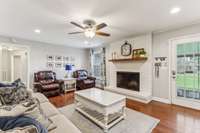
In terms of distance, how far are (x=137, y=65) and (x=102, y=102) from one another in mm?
2609

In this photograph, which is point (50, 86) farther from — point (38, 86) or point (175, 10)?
point (175, 10)

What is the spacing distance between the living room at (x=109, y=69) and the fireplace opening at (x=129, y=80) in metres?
0.04

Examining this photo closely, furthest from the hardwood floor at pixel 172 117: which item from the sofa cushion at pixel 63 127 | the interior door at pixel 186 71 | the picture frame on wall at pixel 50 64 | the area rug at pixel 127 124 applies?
the picture frame on wall at pixel 50 64

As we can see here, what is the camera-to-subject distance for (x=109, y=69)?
5.75 meters

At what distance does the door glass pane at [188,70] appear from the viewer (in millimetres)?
3188

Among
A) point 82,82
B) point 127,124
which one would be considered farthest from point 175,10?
point 82,82

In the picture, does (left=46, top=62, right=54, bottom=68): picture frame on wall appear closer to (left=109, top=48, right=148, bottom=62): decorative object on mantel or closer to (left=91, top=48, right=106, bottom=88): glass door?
(left=91, top=48, right=106, bottom=88): glass door

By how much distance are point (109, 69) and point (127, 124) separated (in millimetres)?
3512

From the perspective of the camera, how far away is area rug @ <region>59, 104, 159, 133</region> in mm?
2201

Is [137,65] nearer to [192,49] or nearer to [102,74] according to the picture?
[192,49]

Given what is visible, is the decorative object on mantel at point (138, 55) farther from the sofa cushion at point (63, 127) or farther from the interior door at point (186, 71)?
the sofa cushion at point (63, 127)

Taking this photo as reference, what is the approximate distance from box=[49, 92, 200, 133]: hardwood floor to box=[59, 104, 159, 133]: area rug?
6.9 inches

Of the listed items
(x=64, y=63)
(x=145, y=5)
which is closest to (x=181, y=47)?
(x=145, y=5)

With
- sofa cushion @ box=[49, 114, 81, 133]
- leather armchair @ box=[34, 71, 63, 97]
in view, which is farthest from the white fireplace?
Answer: sofa cushion @ box=[49, 114, 81, 133]
